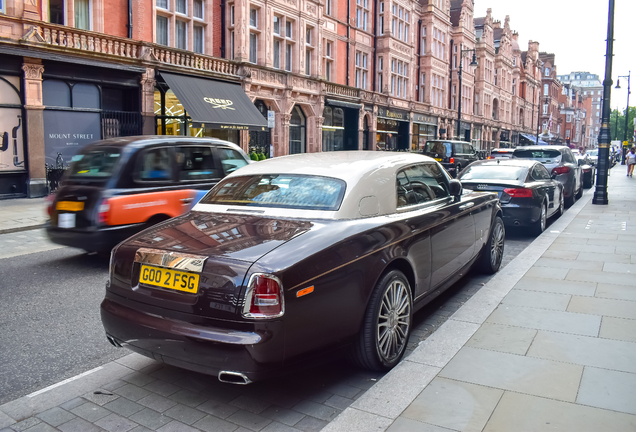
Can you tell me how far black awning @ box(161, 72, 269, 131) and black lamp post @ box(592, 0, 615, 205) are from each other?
38.5 feet

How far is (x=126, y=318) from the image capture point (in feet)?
11.4

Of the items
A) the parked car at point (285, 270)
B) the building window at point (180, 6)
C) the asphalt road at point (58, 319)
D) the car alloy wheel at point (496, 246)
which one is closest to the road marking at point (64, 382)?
the asphalt road at point (58, 319)

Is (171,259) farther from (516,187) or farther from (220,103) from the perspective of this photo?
(220,103)

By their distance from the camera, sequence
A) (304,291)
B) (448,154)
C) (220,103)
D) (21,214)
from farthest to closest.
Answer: (448,154), (220,103), (21,214), (304,291)

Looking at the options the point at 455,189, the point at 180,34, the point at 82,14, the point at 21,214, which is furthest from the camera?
the point at 180,34

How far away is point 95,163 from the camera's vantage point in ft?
25.2

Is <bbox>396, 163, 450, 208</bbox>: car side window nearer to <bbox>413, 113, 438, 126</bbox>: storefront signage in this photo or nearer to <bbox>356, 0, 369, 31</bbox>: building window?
<bbox>356, 0, 369, 31</bbox>: building window

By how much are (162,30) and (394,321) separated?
18.1 m

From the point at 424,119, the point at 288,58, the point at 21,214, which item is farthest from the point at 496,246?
the point at 424,119

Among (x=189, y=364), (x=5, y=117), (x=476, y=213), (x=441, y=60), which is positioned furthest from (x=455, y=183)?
(x=441, y=60)

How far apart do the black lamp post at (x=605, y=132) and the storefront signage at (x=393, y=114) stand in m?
18.4

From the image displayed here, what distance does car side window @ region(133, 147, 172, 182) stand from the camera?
25.2ft

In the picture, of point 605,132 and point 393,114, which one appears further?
point 393,114

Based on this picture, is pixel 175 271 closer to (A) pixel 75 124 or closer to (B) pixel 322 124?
(A) pixel 75 124
